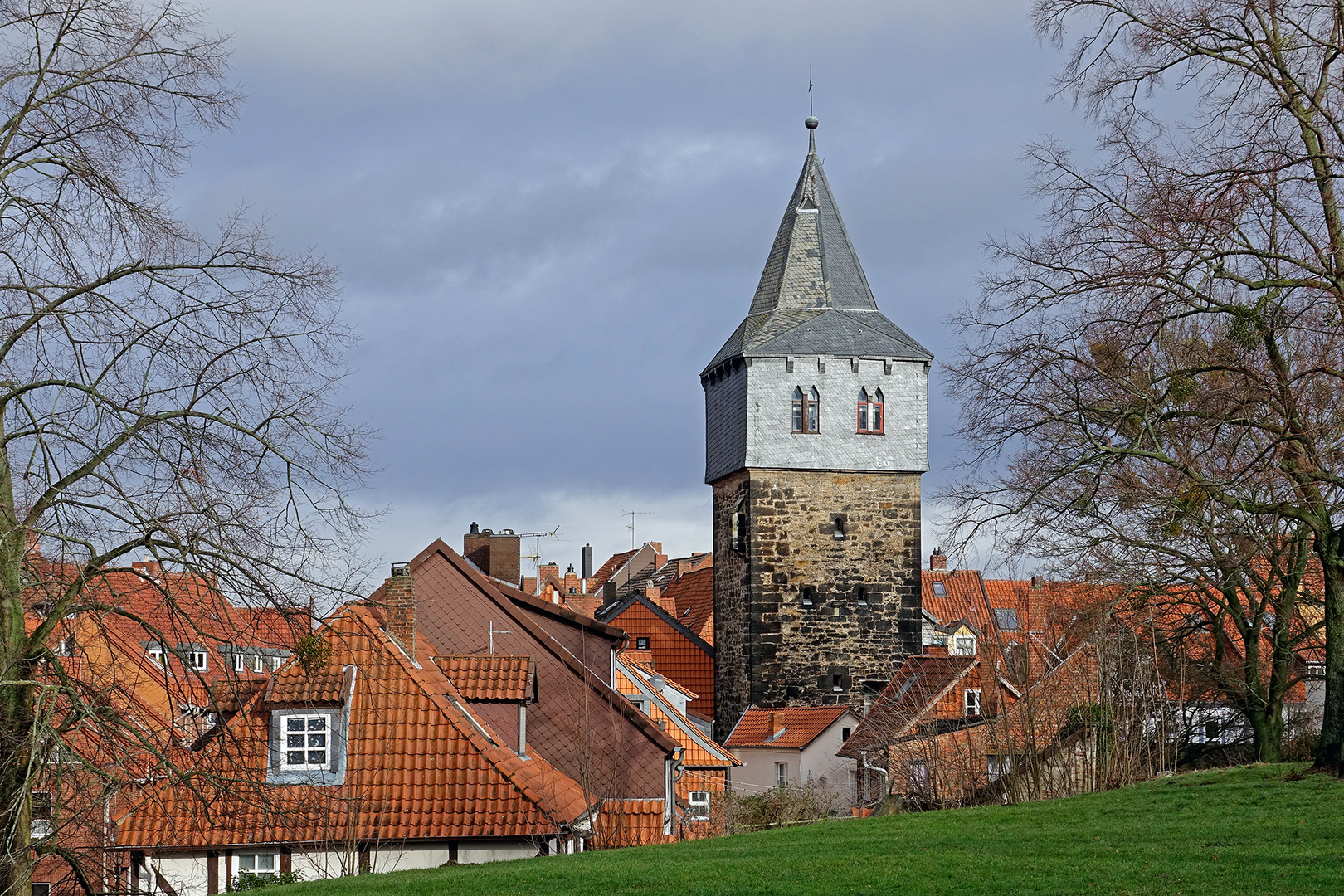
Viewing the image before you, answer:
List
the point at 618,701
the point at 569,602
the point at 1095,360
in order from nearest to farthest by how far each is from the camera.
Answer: the point at 1095,360
the point at 618,701
the point at 569,602

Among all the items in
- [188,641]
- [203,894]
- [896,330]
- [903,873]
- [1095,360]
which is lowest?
[203,894]

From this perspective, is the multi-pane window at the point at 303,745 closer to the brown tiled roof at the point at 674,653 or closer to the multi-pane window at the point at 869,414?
the multi-pane window at the point at 869,414

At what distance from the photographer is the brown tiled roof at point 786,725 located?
142 ft

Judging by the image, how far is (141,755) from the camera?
462 inches

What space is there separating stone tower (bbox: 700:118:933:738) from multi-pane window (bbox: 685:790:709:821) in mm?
8323

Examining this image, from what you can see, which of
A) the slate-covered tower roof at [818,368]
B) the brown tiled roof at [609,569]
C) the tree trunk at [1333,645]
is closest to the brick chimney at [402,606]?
the tree trunk at [1333,645]

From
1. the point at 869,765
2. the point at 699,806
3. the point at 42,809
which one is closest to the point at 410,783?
the point at 42,809

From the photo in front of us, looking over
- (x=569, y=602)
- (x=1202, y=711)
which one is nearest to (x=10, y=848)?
(x=1202, y=711)

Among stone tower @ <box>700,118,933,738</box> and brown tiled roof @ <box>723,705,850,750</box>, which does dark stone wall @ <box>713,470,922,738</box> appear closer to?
stone tower @ <box>700,118,933,738</box>

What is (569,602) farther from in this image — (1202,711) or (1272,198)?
(1272,198)

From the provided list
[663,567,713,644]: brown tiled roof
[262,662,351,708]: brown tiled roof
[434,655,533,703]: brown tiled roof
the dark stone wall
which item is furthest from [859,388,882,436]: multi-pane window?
[262,662,351,708]: brown tiled roof

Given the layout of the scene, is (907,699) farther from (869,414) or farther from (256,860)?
(256,860)

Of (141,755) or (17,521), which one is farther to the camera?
(141,755)

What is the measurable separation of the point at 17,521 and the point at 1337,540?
1261 centimetres
